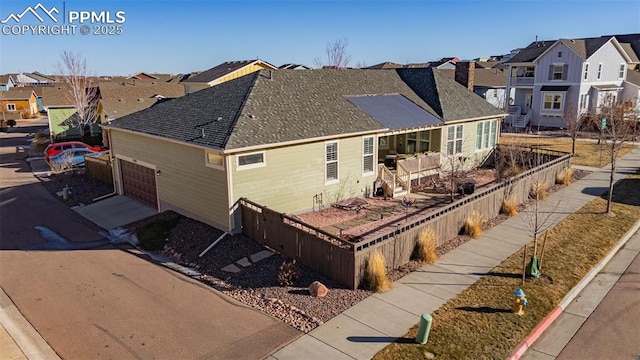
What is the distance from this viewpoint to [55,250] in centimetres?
1509

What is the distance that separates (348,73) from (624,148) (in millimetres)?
25373

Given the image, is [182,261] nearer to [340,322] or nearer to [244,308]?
[244,308]

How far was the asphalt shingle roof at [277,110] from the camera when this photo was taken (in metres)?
16.0

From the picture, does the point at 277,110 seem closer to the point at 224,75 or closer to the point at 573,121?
the point at 573,121

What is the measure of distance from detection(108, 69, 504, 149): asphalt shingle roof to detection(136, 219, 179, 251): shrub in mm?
3251

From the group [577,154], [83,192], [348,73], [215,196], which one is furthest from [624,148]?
[83,192]

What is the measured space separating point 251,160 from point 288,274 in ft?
16.1

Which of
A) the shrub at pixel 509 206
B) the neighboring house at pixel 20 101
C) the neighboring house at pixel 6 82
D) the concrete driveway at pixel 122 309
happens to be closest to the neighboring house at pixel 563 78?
the shrub at pixel 509 206

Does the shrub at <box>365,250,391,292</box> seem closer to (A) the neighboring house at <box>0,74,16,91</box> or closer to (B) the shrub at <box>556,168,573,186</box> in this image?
(B) the shrub at <box>556,168,573,186</box>

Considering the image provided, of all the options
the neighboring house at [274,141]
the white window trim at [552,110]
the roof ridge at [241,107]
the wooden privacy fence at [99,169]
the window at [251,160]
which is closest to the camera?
the roof ridge at [241,107]

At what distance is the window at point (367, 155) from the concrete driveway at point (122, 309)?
32.3ft

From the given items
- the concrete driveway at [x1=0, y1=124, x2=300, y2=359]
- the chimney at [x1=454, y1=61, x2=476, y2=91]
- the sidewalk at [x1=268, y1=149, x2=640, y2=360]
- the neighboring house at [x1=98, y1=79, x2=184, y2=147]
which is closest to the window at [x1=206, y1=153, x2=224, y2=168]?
the concrete driveway at [x1=0, y1=124, x2=300, y2=359]

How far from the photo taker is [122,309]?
11.0 metres

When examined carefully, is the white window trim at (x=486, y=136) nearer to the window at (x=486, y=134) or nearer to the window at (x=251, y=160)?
the window at (x=486, y=134)
